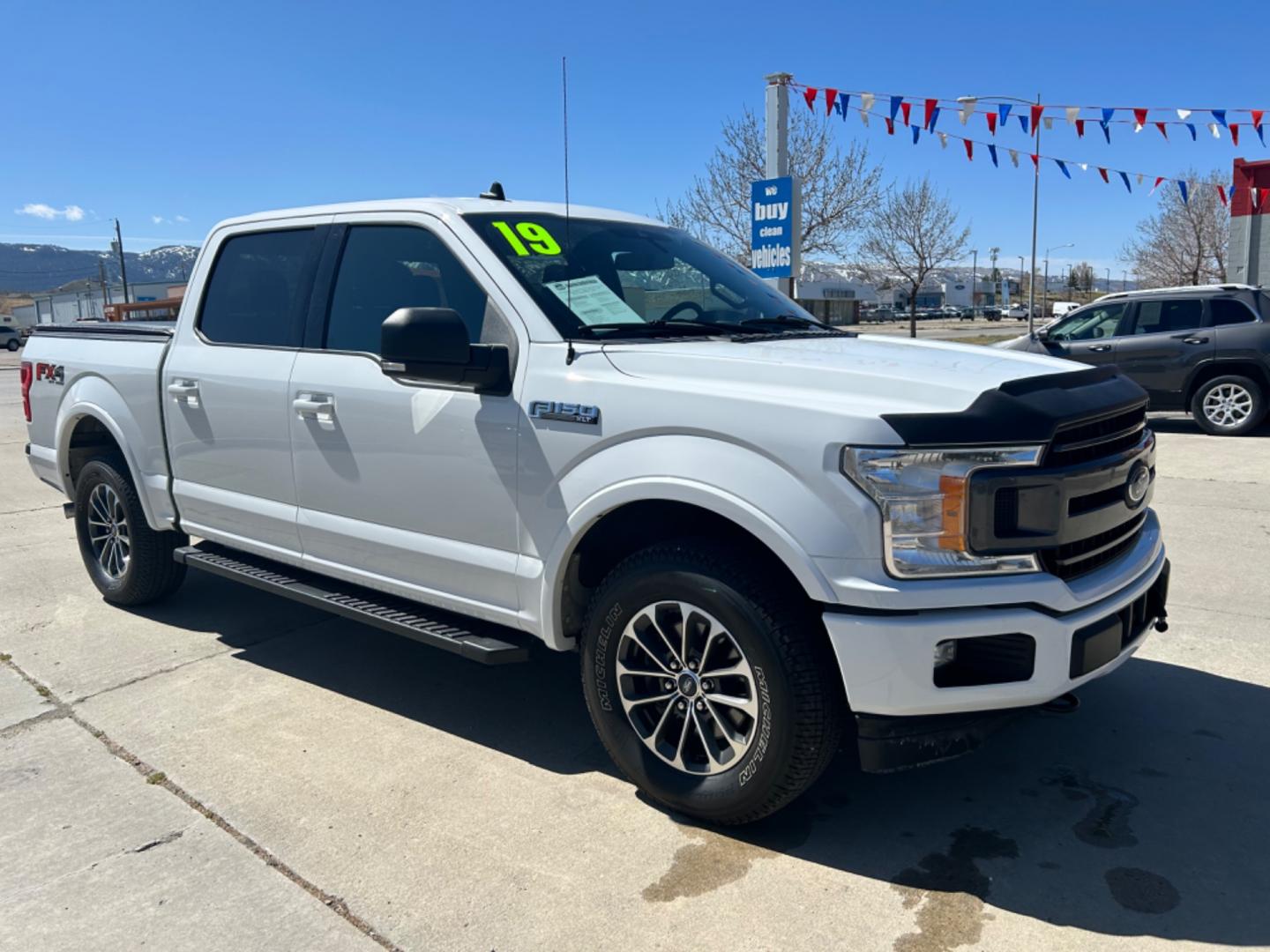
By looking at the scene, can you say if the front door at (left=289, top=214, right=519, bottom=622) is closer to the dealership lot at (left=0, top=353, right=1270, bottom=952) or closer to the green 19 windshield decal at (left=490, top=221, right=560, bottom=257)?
the green 19 windshield decal at (left=490, top=221, right=560, bottom=257)

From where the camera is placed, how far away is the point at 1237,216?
2130cm

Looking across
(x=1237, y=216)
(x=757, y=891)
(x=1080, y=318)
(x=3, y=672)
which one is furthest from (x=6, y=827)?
(x=1237, y=216)

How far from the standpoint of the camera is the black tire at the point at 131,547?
5.24m

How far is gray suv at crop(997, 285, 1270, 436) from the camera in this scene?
1110cm

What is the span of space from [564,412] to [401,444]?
78cm

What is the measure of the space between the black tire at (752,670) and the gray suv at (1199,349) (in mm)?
9212

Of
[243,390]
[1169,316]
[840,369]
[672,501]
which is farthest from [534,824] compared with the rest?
[1169,316]

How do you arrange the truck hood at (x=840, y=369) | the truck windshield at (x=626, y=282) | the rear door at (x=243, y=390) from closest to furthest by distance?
the truck hood at (x=840, y=369), the truck windshield at (x=626, y=282), the rear door at (x=243, y=390)

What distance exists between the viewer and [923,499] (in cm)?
263

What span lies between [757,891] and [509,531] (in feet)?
4.57

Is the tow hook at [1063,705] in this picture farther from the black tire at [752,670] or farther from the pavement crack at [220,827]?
the pavement crack at [220,827]

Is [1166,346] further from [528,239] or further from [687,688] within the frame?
[687,688]

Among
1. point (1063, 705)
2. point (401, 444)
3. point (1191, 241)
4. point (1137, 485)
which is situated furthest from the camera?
point (1191, 241)

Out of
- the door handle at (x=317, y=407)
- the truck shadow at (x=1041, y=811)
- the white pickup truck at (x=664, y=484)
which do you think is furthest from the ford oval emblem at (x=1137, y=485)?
the door handle at (x=317, y=407)
